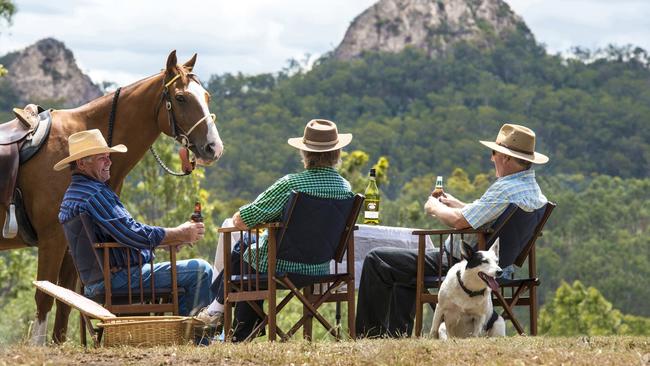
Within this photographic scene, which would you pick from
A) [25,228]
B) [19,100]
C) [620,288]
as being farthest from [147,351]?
[19,100]

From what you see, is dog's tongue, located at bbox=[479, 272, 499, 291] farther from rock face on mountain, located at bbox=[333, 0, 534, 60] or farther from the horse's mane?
rock face on mountain, located at bbox=[333, 0, 534, 60]

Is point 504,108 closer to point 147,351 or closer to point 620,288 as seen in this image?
point 620,288

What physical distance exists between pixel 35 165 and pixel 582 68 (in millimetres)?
130077

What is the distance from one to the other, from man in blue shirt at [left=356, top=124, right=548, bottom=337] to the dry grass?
4.03ft

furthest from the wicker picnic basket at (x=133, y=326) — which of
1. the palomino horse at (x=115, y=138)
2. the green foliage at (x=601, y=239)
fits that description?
the green foliage at (x=601, y=239)

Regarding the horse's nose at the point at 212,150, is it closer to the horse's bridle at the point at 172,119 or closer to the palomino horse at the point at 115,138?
the palomino horse at the point at 115,138

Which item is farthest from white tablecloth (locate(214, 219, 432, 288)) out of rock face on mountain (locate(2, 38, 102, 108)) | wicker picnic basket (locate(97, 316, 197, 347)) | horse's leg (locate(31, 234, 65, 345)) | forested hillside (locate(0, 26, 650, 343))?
rock face on mountain (locate(2, 38, 102, 108))

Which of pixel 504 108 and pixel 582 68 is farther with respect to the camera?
pixel 582 68

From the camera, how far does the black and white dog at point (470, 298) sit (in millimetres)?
7016

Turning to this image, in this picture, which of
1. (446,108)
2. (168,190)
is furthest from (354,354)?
(446,108)

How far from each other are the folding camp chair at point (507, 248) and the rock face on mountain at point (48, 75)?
94.4 m

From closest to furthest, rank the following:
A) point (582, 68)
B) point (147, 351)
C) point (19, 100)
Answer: point (147, 351) → point (19, 100) → point (582, 68)

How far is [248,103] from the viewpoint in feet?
386

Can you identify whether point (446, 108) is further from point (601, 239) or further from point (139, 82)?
point (139, 82)
